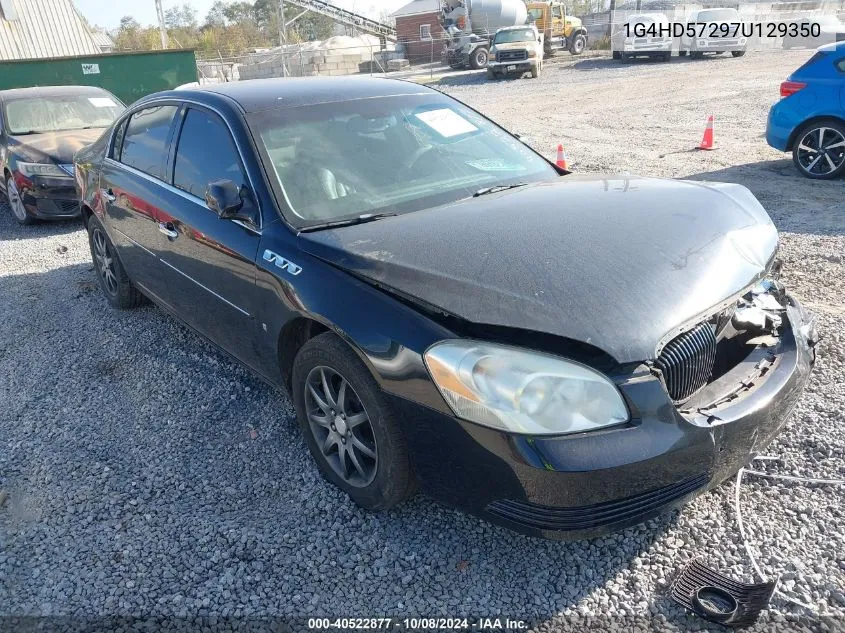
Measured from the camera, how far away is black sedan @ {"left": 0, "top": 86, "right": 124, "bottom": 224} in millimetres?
7734

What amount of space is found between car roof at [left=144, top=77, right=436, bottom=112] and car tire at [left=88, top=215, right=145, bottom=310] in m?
1.52

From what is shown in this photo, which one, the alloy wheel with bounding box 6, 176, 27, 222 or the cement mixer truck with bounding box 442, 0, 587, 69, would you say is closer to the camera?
the alloy wheel with bounding box 6, 176, 27, 222

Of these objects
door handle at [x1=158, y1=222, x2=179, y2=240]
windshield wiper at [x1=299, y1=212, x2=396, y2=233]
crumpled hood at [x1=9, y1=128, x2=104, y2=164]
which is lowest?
door handle at [x1=158, y1=222, x2=179, y2=240]

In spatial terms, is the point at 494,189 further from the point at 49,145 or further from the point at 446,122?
the point at 49,145

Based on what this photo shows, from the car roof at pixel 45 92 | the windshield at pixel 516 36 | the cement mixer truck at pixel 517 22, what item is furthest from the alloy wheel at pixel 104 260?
the cement mixer truck at pixel 517 22

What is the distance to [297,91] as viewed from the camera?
3.68 m

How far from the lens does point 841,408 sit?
3.24m

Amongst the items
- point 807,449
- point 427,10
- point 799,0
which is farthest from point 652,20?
point 807,449

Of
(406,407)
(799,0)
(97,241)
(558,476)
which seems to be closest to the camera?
(558,476)

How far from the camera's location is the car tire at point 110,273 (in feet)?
16.5

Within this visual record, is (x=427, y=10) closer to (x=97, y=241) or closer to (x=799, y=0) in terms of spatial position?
(x=799, y=0)

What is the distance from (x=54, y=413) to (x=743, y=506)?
358cm

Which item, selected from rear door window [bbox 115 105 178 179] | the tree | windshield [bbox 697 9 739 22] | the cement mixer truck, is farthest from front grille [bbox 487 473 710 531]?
the tree

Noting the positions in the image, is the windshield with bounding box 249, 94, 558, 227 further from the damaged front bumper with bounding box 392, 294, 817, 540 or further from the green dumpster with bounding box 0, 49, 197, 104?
the green dumpster with bounding box 0, 49, 197, 104
